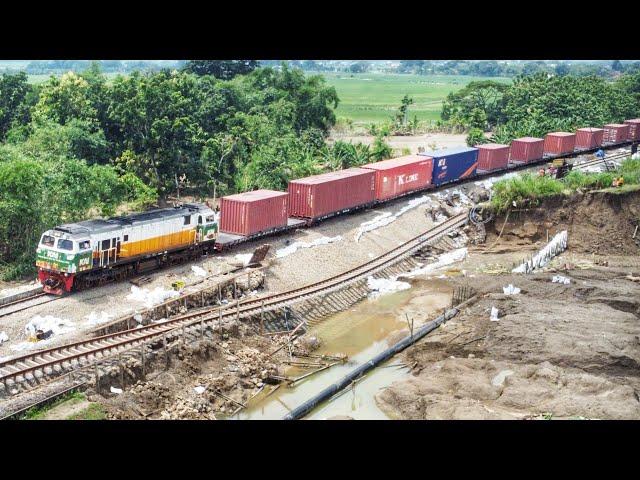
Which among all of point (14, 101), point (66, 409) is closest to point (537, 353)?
point (66, 409)

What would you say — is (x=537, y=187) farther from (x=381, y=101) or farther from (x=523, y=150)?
(x=381, y=101)

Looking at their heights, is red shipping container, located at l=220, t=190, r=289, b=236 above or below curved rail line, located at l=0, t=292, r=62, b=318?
above

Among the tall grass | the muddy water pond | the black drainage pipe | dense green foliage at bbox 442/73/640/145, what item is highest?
dense green foliage at bbox 442/73/640/145

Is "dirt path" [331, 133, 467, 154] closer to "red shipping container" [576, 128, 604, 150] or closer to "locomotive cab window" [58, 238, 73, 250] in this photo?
"red shipping container" [576, 128, 604, 150]

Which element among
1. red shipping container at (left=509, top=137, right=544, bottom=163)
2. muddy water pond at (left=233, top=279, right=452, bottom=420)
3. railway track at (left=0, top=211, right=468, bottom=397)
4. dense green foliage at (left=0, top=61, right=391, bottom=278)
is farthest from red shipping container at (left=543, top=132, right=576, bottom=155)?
railway track at (left=0, top=211, right=468, bottom=397)

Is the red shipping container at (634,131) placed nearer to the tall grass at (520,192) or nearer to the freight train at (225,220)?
the freight train at (225,220)

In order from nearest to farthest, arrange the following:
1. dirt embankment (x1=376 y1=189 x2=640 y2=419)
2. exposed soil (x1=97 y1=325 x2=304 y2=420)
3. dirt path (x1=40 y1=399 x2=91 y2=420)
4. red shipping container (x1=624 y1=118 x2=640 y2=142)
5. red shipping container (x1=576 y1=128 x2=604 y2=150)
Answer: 1. dirt path (x1=40 y1=399 x2=91 y2=420)
2. exposed soil (x1=97 y1=325 x2=304 y2=420)
3. dirt embankment (x1=376 y1=189 x2=640 y2=419)
4. red shipping container (x1=576 y1=128 x2=604 y2=150)
5. red shipping container (x1=624 y1=118 x2=640 y2=142)
